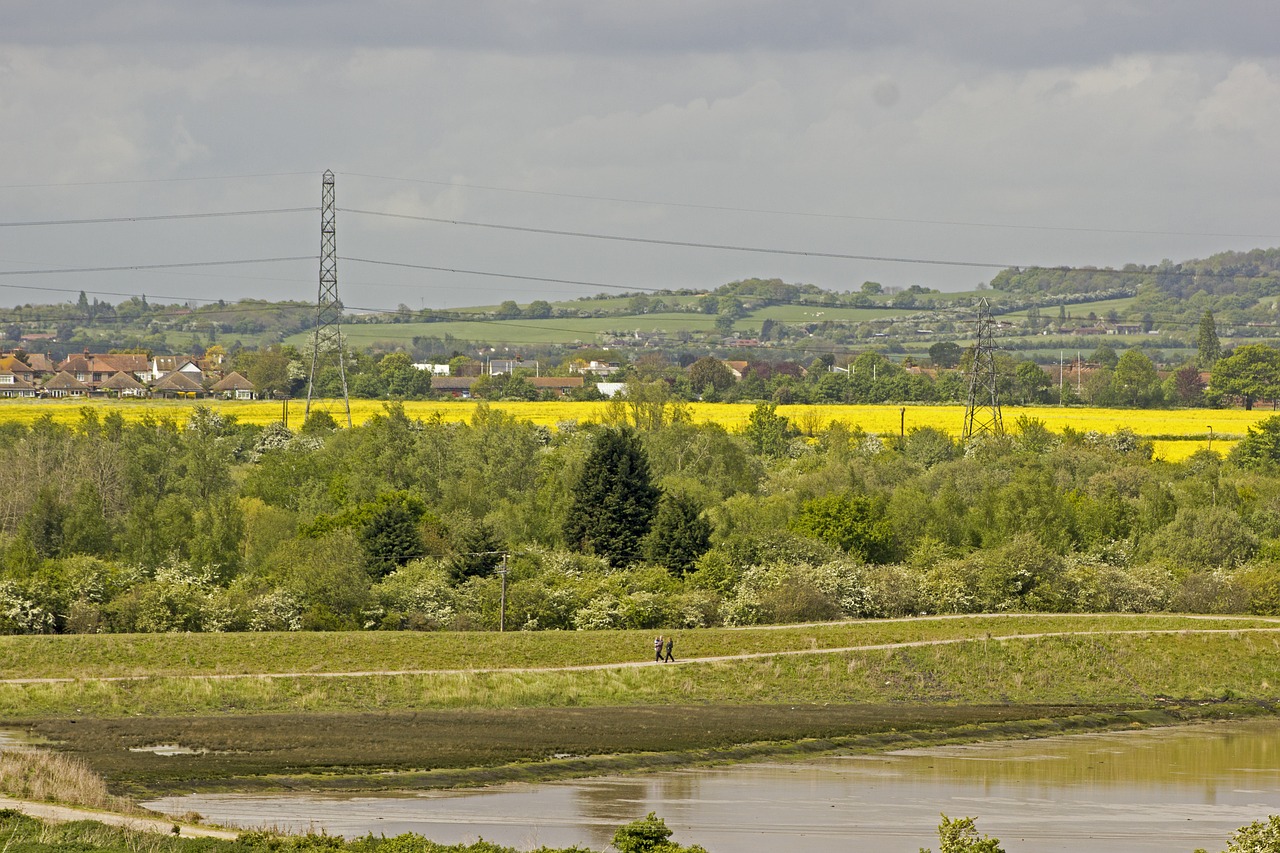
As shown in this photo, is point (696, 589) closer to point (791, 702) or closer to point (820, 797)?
point (791, 702)

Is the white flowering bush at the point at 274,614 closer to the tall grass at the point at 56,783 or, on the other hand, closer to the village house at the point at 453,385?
the tall grass at the point at 56,783

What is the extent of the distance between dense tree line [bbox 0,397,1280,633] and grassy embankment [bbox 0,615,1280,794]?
209 inches

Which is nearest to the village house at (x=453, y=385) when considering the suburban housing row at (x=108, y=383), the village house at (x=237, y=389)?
the village house at (x=237, y=389)

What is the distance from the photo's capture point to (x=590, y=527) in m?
72.9

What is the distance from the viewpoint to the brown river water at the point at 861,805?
3103cm

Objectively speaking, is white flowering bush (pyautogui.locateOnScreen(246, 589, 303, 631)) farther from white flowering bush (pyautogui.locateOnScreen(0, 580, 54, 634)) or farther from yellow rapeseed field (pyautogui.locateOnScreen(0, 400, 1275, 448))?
yellow rapeseed field (pyautogui.locateOnScreen(0, 400, 1275, 448))

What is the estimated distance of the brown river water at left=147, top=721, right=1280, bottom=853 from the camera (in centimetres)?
3103

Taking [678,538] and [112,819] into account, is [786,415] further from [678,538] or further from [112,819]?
[112,819]

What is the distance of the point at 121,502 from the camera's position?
9044cm

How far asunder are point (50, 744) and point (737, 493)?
185 ft

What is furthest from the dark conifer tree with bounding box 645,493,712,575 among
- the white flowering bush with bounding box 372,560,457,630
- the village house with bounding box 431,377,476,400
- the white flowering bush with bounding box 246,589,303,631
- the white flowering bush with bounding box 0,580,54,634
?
the village house with bounding box 431,377,476,400

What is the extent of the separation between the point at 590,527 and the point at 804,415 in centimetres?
6041

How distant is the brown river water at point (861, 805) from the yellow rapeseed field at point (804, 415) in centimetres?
7545

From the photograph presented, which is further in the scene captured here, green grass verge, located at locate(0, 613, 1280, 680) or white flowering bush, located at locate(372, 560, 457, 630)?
white flowering bush, located at locate(372, 560, 457, 630)
